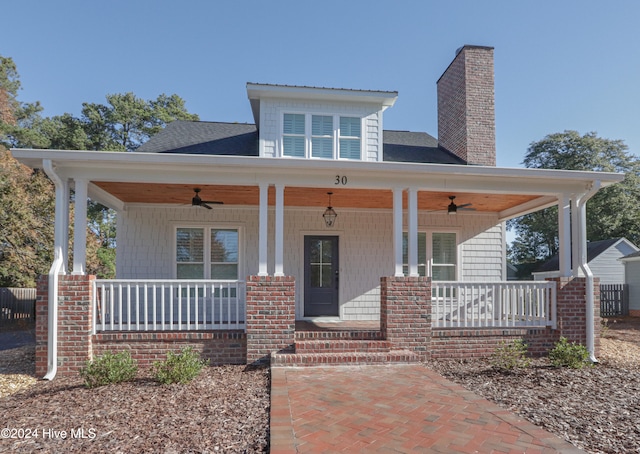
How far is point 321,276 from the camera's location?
29.7 feet

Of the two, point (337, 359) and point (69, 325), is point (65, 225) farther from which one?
point (337, 359)

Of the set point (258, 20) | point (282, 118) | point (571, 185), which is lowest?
point (571, 185)

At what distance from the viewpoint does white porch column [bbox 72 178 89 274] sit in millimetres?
5896

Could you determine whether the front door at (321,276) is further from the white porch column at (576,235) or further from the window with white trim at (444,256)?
the white porch column at (576,235)

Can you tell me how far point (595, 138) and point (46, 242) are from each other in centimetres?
3359

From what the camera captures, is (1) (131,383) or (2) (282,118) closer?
(1) (131,383)

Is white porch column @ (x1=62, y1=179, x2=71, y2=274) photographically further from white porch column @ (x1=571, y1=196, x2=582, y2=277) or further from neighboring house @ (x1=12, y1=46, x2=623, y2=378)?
white porch column @ (x1=571, y1=196, x2=582, y2=277)

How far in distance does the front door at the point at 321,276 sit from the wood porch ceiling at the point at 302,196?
0.92 metres

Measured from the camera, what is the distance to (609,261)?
2108cm

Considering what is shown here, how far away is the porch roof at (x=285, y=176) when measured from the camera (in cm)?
594

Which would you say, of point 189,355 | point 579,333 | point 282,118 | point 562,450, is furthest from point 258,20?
point 562,450

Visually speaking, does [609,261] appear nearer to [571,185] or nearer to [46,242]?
[571,185]

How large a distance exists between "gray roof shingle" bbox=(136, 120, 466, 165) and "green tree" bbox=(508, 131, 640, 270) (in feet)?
57.7

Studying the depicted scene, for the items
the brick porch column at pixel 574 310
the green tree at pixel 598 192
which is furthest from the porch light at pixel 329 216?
the green tree at pixel 598 192
